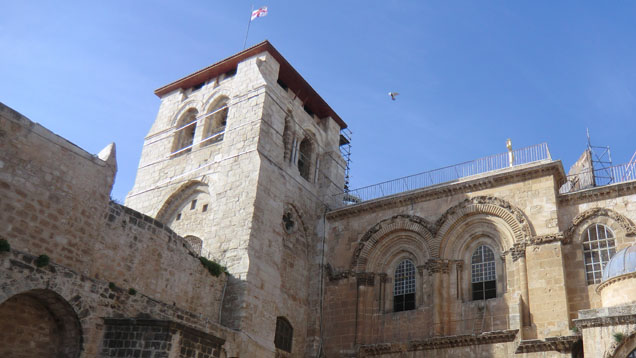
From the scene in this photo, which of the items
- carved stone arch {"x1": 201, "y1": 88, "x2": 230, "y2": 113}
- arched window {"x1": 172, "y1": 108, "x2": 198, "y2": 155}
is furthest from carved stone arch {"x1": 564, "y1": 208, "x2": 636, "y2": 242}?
arched window {"x1": 172, "y1": 108, "x2": 198, "y2": 155}

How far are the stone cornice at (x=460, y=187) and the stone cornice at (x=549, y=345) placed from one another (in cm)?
485

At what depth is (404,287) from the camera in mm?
19609

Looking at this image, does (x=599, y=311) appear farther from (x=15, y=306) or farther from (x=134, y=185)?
(x=134, y=185)

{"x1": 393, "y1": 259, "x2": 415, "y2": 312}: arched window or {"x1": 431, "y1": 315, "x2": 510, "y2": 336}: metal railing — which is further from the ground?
{"x1": 393, "y1": 259, "x2": 415, "y2": 312}: arched window

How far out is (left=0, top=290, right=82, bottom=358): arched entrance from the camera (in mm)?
11953

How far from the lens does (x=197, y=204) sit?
2116 centimetres

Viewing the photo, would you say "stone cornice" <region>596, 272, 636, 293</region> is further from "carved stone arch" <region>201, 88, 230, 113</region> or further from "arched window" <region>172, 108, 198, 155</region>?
"arched window" <region>172, 108, 198, 155</region>

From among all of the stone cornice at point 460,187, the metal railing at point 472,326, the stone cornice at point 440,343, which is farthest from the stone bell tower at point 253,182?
the metal railing at point 472,326

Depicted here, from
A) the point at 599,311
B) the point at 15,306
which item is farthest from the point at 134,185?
the point at 599,311

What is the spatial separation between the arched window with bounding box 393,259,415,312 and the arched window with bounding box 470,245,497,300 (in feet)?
6.32

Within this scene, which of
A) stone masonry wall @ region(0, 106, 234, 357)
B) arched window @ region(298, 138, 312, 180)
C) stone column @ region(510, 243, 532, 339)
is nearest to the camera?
stone masonry wall @ region(0, 106, 234, 357)

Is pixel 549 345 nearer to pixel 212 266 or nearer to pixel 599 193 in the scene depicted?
pixel 599 193

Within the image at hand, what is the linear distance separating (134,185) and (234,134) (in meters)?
5.02

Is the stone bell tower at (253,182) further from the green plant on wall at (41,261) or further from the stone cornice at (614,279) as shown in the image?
the stone cornice at (614,279)
